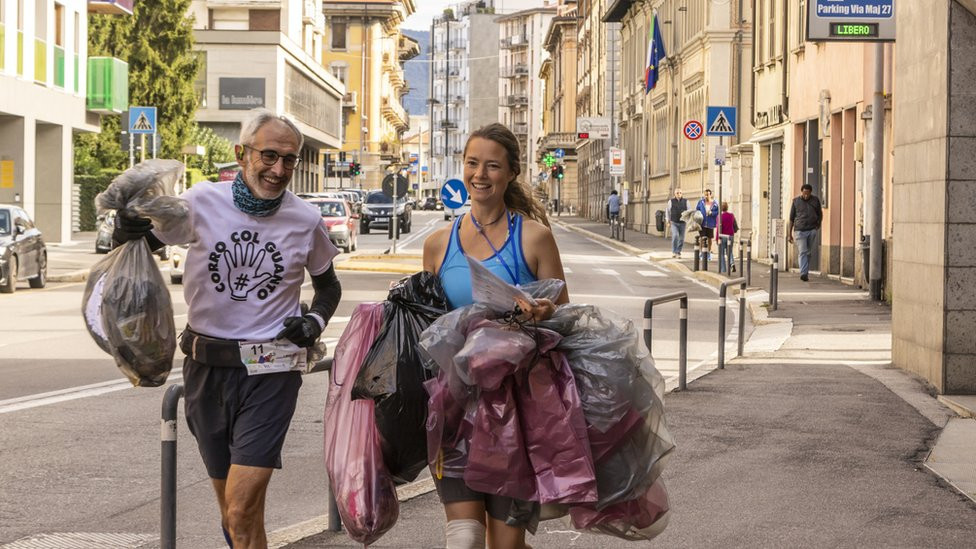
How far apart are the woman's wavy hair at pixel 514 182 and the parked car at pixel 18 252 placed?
69.0ft

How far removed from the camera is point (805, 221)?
2995 cm

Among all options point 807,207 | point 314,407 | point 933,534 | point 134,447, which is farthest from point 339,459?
point 807,207

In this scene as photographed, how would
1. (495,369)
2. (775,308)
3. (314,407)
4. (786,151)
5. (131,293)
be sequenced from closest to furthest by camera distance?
(495,369) < (131,293) < (314,407) < (775,308) < (786,151)

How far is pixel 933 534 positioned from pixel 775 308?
15.9m

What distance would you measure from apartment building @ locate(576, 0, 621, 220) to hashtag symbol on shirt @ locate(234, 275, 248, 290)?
71185 millimetres

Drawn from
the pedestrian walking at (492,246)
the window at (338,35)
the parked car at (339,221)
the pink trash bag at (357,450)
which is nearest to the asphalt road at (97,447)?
the pink trash bag at (357,450)

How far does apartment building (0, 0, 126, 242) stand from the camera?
38.5m

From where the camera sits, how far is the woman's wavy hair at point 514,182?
528 centimetres

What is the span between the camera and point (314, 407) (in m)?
→ 12.0

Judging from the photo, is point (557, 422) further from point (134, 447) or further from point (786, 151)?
point (786, 151)

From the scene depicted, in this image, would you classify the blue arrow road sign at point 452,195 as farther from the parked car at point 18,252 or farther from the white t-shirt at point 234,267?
the white t-shirt at point 234,267

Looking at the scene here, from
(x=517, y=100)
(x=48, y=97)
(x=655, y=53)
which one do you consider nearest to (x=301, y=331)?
(x=48, y=97)

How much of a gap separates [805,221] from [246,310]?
25367mm

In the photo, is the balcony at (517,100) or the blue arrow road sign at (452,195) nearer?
Answer: the blue arrow road sign at (452,195)
